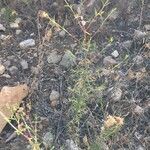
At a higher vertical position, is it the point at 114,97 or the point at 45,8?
the point at 45,8

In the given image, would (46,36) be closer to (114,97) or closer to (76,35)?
(76,35)

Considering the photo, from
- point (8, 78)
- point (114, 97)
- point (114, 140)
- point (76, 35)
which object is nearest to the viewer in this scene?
point (114, 140)

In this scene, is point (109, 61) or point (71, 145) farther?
point (109, 61)

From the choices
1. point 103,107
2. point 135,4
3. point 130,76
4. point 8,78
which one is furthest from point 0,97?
point 135,4

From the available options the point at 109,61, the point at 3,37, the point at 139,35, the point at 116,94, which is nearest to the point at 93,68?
the point at 109,61

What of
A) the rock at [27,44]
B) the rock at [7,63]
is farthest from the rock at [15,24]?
the rock at [7,63]

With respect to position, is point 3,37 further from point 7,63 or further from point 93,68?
point 93,68
